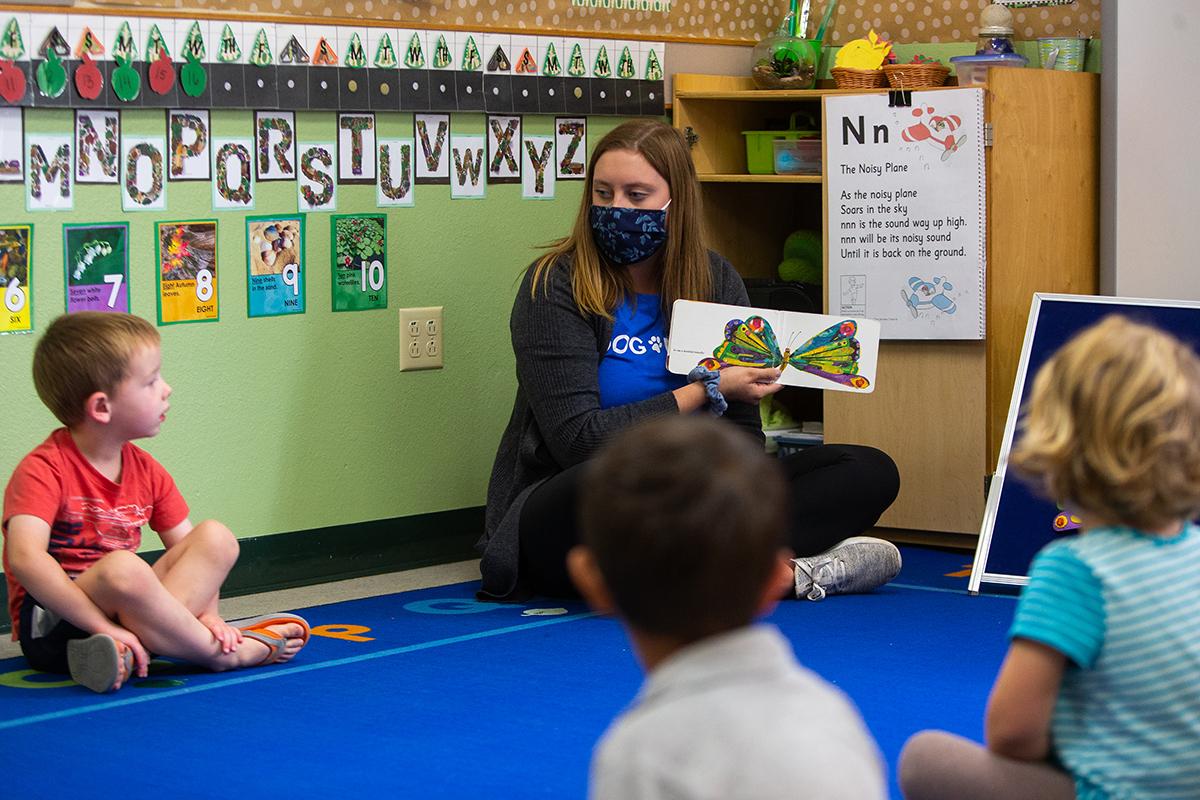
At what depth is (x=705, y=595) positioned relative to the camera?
1.07 m

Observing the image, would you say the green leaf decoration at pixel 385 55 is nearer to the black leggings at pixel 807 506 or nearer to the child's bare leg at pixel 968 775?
the black leggings at pixel 807 506

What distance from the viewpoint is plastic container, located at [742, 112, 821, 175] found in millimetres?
4180

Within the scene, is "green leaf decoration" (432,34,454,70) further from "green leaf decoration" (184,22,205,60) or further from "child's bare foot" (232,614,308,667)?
"child's bare foot" (232,614,308,667)

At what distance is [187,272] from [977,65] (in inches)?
75.9

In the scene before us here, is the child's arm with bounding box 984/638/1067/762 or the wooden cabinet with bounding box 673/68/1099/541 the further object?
Answer: the wooden cabinet with bounding box 673/68/1099/541

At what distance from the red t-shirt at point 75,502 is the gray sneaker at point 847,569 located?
135 cm

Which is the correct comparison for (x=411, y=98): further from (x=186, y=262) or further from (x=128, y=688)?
(x=128, y=688)

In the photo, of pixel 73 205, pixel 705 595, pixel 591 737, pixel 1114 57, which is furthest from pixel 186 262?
pixel 705 595

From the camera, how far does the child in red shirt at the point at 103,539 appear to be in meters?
2.63

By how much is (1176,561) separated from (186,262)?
2378mm

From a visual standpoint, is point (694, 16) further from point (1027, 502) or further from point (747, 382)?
point (1027, 502)

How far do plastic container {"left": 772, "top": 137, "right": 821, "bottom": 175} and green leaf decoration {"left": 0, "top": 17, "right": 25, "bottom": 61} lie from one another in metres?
1.91

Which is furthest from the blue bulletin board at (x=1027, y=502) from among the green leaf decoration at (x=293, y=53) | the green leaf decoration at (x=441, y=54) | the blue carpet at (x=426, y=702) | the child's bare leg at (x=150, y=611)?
the green leaf decoration at (x=293, y=53)

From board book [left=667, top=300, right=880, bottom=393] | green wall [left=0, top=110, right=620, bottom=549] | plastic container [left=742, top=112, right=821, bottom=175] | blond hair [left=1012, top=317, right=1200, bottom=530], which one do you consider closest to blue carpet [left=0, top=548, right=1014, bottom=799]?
green wall [left=0, top=110, right=620, bottom=549]
